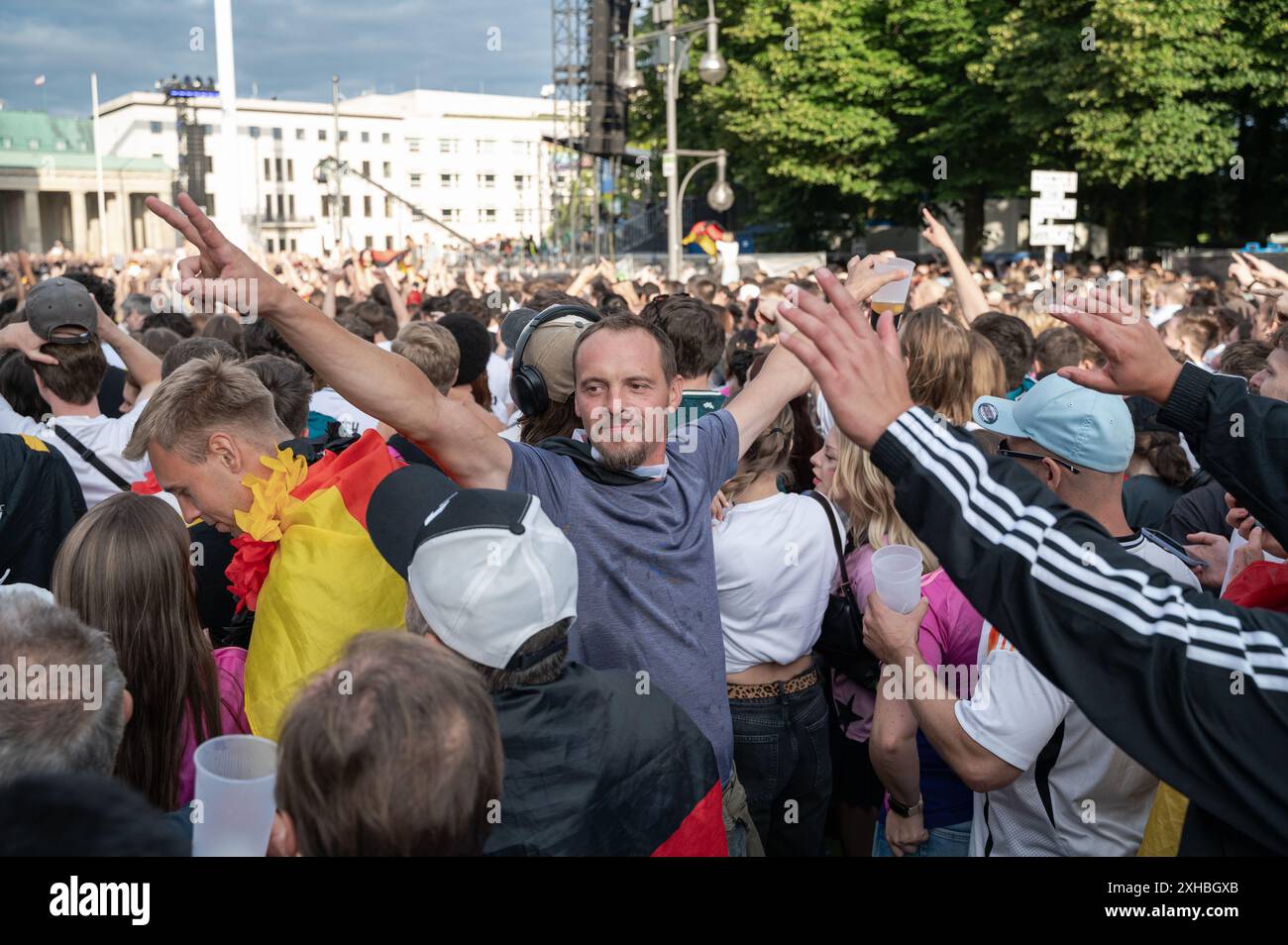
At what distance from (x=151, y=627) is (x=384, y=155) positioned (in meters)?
104

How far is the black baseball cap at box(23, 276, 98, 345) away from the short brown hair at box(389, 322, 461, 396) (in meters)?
1.24

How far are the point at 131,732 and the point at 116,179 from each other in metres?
98.6

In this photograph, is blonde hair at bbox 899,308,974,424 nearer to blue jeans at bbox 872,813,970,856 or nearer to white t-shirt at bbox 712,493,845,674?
white t-shirt at bbox 712,493,845,674

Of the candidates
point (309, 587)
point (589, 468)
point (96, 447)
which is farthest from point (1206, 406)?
point (96, 447)

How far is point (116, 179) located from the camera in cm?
8919

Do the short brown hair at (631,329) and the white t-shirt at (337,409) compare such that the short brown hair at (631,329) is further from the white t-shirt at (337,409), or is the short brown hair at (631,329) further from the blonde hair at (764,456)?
the white t-shirt at (337,409)

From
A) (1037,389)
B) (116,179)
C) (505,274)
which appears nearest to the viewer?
(1037,389)

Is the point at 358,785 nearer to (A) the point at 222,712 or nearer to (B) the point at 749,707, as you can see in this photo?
(A) the point at 222,712

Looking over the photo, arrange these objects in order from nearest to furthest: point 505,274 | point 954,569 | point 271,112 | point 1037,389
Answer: point 954,569 → point 1037,389 → point 505,274 → point 271,112

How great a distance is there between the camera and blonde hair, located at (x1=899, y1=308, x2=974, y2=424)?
4238mm

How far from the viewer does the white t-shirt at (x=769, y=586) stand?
3.49 m

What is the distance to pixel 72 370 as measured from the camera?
457cm

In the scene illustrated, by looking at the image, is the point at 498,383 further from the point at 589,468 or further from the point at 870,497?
the point at 589,468
